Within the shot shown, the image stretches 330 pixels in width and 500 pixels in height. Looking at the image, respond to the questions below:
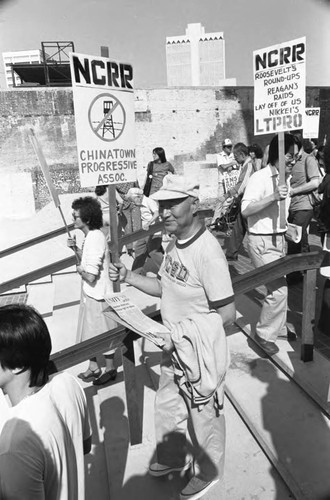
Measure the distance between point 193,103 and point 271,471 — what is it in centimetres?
1270

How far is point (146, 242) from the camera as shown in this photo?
6184mm

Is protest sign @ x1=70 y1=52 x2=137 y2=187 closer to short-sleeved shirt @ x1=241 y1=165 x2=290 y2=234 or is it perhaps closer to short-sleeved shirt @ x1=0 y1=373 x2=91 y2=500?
short-sleeved shirt @ x1=241 y1=165 x2=290 y2=234

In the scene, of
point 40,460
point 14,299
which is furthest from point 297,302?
point 14,299

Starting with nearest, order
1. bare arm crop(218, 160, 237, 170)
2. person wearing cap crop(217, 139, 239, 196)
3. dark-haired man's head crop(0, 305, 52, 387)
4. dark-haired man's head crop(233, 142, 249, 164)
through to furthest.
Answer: dark-haired man's head crop(0, 305, 52, 387), dark-haired man's head crop(233, 142, 249, 164), person wearing cap crop(217, 139, 239, 196), bare arm crop(218, 160, 237, 170)

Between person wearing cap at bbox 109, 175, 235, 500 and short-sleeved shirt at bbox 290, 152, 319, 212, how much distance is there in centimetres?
322

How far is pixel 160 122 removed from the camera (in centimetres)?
1336

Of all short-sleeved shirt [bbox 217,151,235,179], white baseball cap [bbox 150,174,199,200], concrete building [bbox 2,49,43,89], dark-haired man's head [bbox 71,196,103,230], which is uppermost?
concrete building [bbox 2,49,43,89]

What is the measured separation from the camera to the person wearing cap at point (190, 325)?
7.01 ft

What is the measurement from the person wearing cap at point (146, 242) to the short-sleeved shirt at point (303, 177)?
1932 millimetres

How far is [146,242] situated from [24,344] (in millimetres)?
4782

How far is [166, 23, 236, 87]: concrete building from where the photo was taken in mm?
69312

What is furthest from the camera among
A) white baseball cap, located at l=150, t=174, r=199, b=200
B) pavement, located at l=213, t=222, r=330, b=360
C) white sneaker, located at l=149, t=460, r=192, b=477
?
pavement, located at l=213, t=222, r=330, b=360

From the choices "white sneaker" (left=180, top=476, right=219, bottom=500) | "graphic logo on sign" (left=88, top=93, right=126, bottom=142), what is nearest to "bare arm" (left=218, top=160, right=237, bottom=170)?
"graphic logo on sign" (left=88, top=93, right=126, bottom=142)

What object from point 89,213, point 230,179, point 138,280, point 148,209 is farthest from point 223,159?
point 138,280
